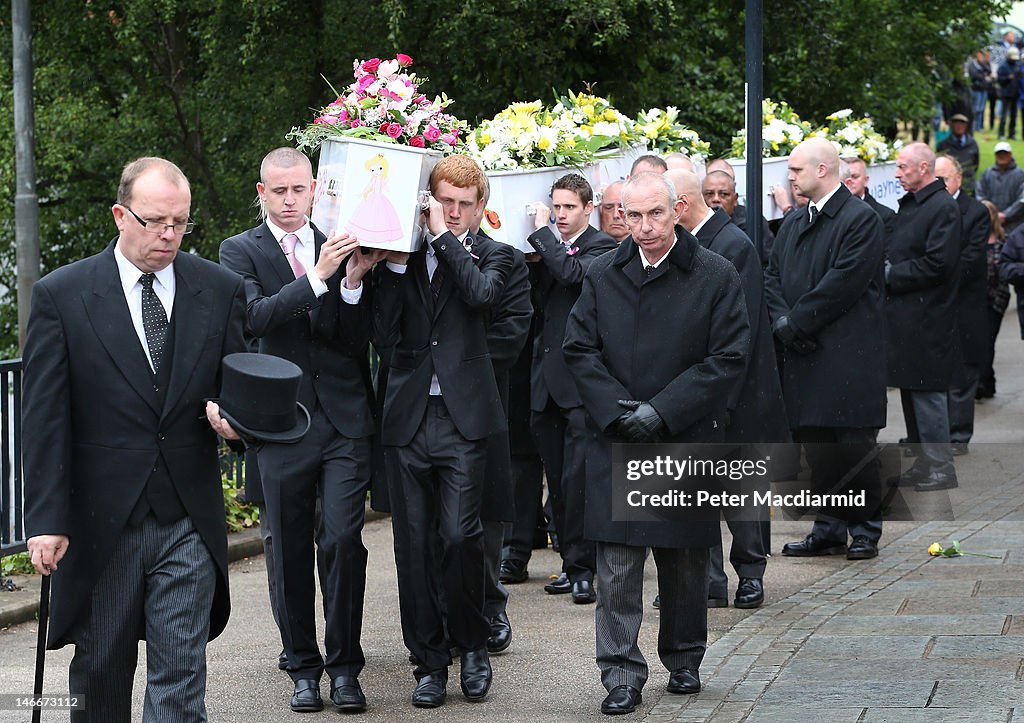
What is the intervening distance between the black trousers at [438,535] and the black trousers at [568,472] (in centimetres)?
167

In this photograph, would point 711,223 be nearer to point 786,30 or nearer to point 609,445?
point 609,445

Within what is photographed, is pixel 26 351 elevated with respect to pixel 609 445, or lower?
elevated

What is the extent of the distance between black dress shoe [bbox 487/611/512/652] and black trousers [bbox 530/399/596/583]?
3.40 feet

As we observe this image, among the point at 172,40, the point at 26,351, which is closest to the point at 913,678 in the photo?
the point at 26,351

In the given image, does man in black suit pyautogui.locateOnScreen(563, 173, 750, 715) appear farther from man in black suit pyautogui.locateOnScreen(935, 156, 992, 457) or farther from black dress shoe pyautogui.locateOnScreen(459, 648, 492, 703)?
man in black suit pyautogui.locateOnScreen(935, 156, 992, 457)

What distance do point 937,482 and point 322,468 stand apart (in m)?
6.12

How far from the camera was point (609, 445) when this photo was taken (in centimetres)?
636

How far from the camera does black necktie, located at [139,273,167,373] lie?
5066 mm

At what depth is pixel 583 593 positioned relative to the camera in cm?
828

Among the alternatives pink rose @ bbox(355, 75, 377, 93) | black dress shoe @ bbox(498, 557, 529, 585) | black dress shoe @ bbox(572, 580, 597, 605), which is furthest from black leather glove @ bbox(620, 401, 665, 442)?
black dress shoe @ bbox(498, 557, 529, 585)

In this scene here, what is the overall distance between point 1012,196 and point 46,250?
11.8m

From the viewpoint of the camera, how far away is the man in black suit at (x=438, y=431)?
21.3 feet

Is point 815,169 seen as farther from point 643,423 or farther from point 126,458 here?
point 126,458

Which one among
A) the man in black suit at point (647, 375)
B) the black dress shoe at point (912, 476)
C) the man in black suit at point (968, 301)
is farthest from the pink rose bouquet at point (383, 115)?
the man in black suit at point (968, 301)
